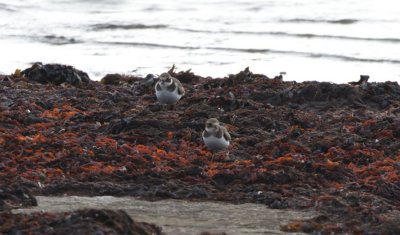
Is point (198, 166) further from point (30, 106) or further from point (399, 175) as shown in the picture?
point (30, 106)

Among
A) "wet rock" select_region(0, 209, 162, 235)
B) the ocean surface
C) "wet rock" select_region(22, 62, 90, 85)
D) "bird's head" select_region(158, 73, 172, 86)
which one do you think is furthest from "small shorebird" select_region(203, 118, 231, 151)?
the ocean surface

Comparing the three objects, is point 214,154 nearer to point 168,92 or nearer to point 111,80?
point 168,92

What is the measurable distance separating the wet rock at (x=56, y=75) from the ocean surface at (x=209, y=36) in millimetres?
3255

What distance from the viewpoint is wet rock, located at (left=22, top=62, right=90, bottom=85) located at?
1327 centimetres

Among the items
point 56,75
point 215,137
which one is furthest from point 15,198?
point 56,75

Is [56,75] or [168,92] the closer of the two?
[168,92]

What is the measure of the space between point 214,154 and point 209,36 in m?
12.3

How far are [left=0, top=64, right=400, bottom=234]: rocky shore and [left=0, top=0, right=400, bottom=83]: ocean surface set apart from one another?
4331mm

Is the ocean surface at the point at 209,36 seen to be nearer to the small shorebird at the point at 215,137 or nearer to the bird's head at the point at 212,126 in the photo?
the bird's head at the point at 212,126

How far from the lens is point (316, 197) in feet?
26.6

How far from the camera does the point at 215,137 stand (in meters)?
9.47

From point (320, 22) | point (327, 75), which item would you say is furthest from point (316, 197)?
point (320, 22)

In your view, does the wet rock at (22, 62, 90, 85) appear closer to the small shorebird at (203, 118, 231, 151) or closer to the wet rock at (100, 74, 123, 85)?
the wet rock at (100, 74, 123, 85)

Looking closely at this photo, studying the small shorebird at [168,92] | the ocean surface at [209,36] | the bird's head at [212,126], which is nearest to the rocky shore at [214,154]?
the small shorebird at [168,92]
